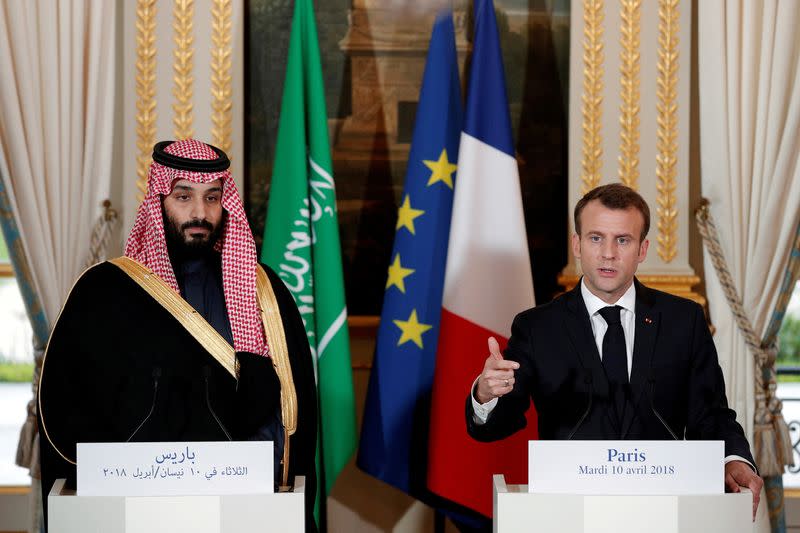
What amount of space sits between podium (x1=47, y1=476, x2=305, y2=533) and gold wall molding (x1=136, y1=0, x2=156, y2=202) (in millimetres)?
2092

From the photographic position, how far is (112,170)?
4.29m

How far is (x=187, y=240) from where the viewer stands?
10.2ft

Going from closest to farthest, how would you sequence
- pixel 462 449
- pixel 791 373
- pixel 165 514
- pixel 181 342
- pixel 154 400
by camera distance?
pixel 165 514 → pixel 154 400 → pixel 181 342 → pixel 462 449 → pixel 791 373

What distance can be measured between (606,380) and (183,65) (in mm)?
2276

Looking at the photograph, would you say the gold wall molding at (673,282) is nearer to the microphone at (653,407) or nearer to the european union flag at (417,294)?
the european union flag at (417,294)

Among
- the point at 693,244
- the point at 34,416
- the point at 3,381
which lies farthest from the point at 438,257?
the point at 3,381

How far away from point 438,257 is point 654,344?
128cm

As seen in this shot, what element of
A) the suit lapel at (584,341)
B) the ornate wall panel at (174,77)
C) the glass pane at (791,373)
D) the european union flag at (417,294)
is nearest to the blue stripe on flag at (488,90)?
the european union flag at (417,294)

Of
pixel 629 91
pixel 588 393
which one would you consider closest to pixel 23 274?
pixel 588 393

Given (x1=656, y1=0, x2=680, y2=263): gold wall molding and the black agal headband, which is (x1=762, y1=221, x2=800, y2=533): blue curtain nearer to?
(x1=656, y1=0, x2=680, y2=263): gold wall molding

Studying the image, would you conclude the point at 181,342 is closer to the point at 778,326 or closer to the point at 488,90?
the point at 488,90

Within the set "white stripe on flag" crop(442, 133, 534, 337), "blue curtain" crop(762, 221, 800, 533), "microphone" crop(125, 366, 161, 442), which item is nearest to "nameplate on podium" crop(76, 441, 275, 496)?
"microphone" crop(125, 366, 161, 442)

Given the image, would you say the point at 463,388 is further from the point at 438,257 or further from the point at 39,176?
the point at 39,176

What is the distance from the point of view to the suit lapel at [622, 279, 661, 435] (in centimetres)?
282
